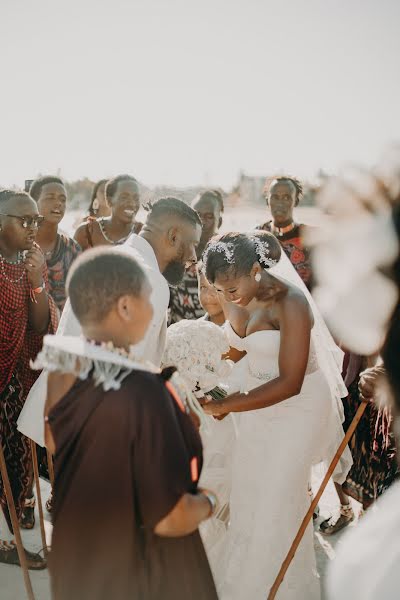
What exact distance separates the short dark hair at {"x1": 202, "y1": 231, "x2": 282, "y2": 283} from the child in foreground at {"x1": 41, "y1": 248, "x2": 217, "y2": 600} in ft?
5.25

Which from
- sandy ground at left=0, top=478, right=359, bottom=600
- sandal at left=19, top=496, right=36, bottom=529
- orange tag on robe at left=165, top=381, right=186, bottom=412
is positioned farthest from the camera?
sandal at left=19, top=496, right=36, bottom=529

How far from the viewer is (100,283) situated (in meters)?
1.94

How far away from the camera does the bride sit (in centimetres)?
351

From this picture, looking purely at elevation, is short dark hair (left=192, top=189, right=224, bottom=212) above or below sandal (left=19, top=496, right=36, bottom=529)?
above

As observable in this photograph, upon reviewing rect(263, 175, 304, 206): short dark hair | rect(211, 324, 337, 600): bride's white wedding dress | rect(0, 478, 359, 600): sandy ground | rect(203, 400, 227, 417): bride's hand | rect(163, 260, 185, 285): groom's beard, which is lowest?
rect(0, 478, 359, 600): sandy ground

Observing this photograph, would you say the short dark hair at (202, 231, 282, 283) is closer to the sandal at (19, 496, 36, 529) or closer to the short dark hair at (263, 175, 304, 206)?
the sandal at (19, 496, 36, 529)

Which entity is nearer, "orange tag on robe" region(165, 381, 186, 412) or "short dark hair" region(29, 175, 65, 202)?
"orange tag on robe" region(165, 381, 186, 412)

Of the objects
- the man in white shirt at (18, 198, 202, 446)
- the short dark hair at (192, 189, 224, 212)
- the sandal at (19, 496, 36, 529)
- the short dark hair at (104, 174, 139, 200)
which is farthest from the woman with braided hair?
the sandal at (19, 496, 36, 529)

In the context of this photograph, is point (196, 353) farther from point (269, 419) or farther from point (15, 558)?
point (15, 558)

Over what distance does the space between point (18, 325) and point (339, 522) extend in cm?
304

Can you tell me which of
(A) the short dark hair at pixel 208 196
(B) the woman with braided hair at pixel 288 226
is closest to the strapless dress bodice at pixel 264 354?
(B) the woman with braided hair at pixel 288 226

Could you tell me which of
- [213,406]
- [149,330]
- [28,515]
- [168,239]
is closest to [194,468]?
[149,330]

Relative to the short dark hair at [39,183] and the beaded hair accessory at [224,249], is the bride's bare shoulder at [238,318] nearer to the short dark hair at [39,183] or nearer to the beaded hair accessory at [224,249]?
the beaded hair accessory at [224,249]

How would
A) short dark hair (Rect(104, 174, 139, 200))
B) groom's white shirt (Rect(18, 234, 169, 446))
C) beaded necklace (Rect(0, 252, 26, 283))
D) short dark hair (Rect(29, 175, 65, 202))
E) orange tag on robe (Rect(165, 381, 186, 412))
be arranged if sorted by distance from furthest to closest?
short dark hair (Rect(104, 174, 139, 200)) < short dark hair (Rect(29, 175, 65, 202)) < beaded necklace (Rect(0, 252, 26, 283)) < groom's white shirt (Rect(18, 234, 169, 446)) < orange tag on robe (Rect(165, 381, 186, 412))
